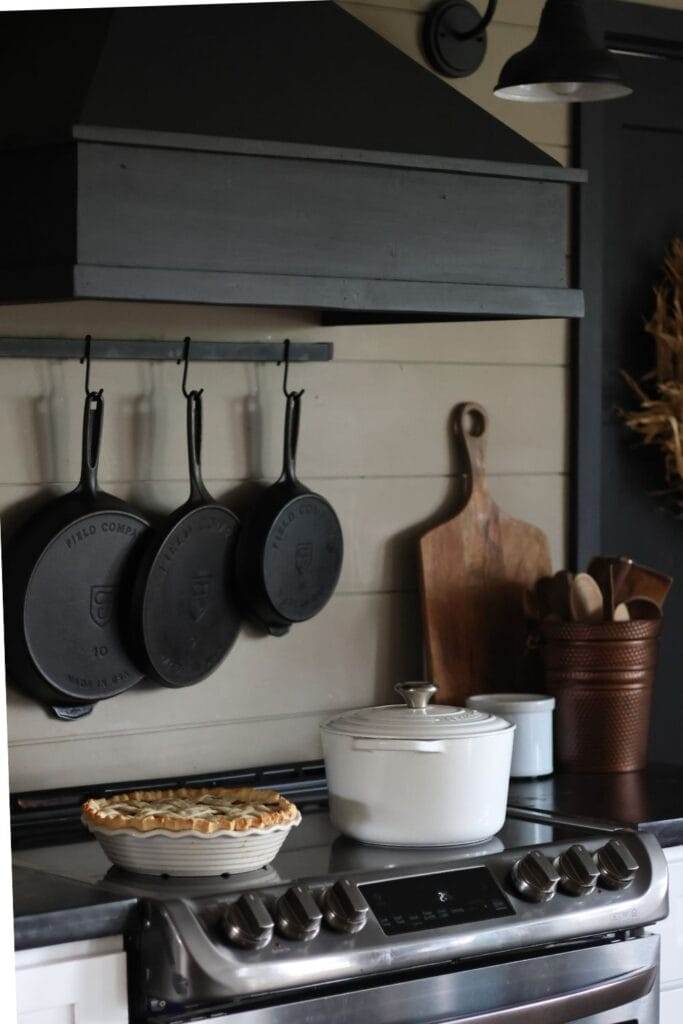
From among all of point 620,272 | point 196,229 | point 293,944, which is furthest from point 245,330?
point 293,944

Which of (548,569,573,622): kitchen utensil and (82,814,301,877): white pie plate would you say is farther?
(548,569,573,622): kitchen utensil

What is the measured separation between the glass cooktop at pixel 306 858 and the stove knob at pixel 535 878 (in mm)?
42

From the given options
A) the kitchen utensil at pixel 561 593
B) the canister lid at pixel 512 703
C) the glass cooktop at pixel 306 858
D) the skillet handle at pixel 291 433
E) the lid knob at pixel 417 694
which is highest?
the skillet handle at pixel 291 433

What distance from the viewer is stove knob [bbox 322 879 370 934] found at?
6.20ft

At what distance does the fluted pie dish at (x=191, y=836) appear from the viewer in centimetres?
193

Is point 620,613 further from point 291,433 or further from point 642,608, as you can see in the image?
point 291,433

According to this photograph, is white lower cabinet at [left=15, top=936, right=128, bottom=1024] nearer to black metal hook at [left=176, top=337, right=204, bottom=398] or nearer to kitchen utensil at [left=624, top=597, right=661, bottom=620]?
black metal hook at [left=176, top=337, right=204, bottom=398]

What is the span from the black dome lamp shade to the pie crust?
3.46 ft

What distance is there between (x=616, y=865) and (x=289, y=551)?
2.33ft

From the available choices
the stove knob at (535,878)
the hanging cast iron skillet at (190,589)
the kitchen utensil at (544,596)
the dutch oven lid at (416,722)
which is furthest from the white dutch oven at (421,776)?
the kitchen utensil at (544,596)

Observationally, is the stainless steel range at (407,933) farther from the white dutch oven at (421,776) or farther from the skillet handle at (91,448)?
the skillet handle at (91,448)

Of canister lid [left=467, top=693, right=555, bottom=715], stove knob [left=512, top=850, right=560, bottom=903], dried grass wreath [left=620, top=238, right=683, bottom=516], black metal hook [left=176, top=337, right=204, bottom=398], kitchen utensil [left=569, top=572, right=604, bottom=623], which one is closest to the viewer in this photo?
stove knob [left=512, top=850, right=560, bottom=903]

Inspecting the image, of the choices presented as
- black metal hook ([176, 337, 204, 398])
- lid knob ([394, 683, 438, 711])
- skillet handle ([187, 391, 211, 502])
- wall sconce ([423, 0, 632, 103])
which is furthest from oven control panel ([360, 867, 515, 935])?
wall sconce ([423, 0, 632, 103])

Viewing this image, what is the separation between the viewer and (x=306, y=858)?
2.11m
